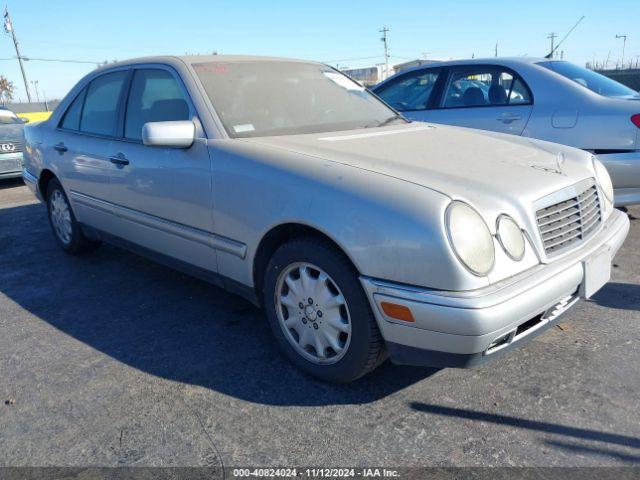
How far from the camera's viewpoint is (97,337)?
3.33 m

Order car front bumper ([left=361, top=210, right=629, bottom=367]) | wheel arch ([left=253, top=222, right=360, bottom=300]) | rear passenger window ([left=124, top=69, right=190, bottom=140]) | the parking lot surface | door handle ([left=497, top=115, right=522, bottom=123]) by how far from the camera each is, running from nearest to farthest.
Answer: car front bumper ([left=361, top=210, right=629, bottom=367]), the parking lot surface, wheel arch ([left=253, top=222, right=360, bottom=300]), rear passenger window ([left=124, top=69, right=190, bottom=140]), door handle ([left=497, top=115, right=522, bottom=123])

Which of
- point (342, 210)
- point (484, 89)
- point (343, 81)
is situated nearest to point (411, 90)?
point (484, 89)

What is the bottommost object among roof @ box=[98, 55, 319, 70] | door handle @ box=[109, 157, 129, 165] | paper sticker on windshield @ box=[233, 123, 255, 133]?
door handle @ box=[109, 157, 129, 165]

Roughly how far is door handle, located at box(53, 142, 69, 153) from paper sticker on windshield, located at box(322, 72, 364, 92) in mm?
2175

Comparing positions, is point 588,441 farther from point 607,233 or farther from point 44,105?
point 44,105

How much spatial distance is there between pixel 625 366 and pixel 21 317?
143 inches

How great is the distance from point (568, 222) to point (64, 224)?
13.5ft

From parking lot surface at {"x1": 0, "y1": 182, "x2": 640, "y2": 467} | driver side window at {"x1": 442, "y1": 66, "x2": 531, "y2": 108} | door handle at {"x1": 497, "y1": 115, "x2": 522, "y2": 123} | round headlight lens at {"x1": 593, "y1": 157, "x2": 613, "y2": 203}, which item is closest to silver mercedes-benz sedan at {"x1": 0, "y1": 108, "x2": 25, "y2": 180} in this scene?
parking lot surface at {"x1": 0, "y1": 182, "x2": 640, "y2": 467}

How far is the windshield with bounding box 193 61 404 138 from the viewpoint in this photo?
3248mm

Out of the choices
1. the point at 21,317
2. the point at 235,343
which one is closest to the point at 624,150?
the point at 235,343

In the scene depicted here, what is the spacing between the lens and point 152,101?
3.65 metres

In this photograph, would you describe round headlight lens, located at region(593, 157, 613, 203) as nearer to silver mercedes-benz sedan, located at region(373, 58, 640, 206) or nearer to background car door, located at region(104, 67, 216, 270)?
silver mercedes-benz sedan, located at region(373, 58, 640, 206)

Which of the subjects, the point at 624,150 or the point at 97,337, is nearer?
the point at 97,337

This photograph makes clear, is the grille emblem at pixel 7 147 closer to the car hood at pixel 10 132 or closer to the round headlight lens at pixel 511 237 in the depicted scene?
the car hood at pixel 10 132
